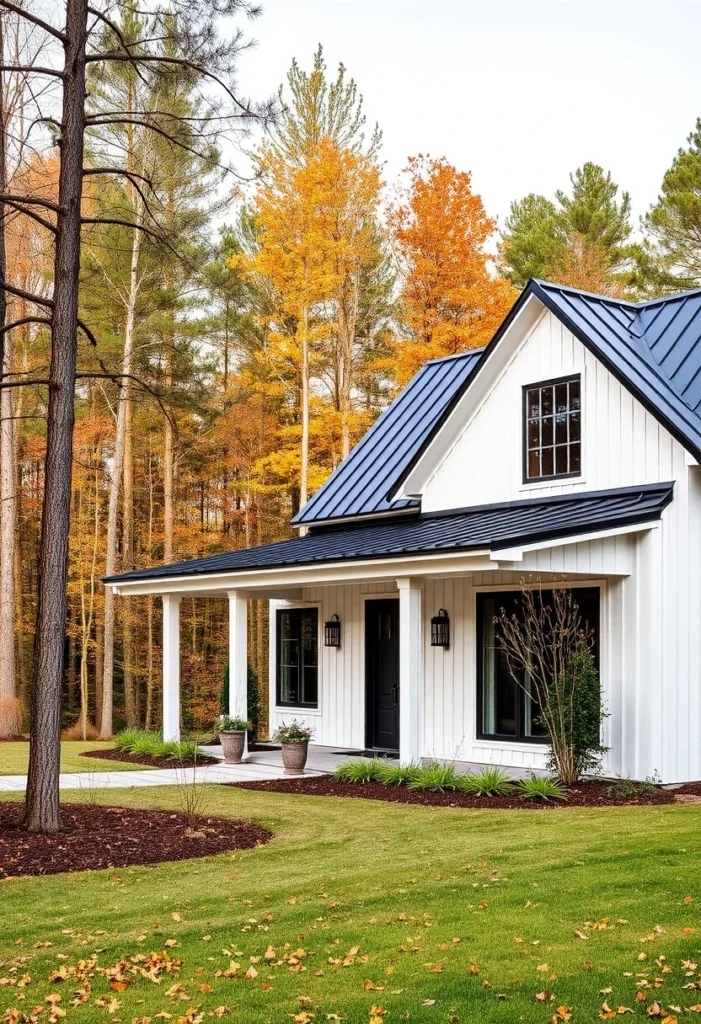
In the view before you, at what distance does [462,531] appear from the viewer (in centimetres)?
1435

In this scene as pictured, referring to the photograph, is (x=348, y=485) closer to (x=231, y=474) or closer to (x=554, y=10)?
(x=231, y=474)

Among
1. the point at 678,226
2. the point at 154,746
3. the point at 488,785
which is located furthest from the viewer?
the point at 678,226

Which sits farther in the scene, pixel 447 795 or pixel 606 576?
pixel 606 576

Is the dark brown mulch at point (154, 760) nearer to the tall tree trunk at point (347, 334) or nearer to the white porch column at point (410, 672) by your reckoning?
the white porch column at point (410, 672)

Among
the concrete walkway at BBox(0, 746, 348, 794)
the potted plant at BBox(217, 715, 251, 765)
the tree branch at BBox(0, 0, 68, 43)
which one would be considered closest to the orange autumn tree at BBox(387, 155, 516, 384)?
the concrete walkway at BBox(0, 746, 348, 794)

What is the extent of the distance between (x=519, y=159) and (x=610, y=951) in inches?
→ 1579

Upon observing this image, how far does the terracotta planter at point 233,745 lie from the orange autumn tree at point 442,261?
1405cm

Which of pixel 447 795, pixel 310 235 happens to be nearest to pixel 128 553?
pixel 310 235

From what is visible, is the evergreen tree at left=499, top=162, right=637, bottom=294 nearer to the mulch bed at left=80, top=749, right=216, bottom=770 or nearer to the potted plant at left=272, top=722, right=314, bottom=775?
the mulch bed at left=80, top=749, right=216, bottom=770

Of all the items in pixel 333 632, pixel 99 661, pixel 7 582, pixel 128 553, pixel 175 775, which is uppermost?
pixel 128 553

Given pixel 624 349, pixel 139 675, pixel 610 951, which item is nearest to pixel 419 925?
pixel 610 951

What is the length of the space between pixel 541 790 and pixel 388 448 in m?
9.42

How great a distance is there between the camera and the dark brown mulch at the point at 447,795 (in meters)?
11.8

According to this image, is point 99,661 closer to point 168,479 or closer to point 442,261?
point 168,479
